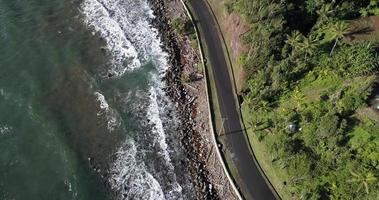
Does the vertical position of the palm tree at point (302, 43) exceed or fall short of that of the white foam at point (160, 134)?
it exceeds it

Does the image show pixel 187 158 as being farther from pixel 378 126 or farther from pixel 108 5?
pixel 108 5

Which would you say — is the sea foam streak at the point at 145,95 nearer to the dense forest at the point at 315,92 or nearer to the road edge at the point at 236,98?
the road edge at the point at 236,98

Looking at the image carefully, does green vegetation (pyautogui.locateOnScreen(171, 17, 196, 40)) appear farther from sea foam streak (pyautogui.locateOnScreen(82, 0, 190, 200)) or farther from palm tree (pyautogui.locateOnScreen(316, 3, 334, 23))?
palm tree (pyautogui.locateOnScreen(316, 3, 334, 23))

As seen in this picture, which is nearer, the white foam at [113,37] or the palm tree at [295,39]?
the palm tree at [295,39]

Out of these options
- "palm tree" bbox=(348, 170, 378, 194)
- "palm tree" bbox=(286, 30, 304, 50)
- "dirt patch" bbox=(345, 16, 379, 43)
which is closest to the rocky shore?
"palm tree" bbox=(286, 30, 304, 50)

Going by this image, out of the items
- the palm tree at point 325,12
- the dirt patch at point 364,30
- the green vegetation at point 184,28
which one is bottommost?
the dirt patch at point 364,30

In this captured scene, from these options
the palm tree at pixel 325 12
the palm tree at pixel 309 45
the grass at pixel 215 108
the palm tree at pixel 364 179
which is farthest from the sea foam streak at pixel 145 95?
the palm tree at pixel 325 12

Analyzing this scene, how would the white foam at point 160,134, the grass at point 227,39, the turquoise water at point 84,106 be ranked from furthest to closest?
the grass at point 227,39, the turquoise water at point 84,106, the white foam at point 160,134
